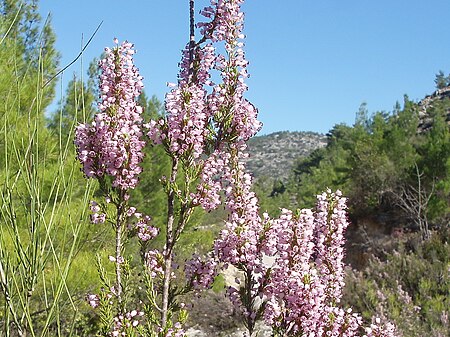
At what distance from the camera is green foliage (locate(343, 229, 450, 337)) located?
7953 millimetres

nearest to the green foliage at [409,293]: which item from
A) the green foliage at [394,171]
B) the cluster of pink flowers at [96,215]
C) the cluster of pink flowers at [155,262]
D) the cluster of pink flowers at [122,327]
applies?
the green foliage at [394,171]

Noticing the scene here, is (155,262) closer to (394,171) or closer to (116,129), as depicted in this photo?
(116,129)

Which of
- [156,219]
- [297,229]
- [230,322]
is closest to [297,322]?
[297,229]

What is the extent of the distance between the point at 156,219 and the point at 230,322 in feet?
11.4

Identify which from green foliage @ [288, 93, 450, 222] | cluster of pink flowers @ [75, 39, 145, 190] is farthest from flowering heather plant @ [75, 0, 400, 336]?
green foliage @ [288, 93, 450, 222]

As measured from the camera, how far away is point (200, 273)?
2902 mm

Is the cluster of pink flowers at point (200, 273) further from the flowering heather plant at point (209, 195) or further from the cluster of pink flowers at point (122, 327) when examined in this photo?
the cluster of pink flowers at point (122, 327)

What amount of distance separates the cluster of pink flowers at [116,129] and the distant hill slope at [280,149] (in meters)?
101

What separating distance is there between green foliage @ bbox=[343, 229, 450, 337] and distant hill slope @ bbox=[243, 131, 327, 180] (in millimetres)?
91164

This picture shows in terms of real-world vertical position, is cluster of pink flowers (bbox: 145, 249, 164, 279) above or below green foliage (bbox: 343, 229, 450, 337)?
above

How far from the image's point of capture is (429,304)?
9.04 meters

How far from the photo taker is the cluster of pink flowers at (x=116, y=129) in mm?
2609

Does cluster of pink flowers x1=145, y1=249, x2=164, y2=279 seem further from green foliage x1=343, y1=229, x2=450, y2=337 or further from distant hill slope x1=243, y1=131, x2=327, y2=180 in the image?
distant hill slope x1=243, y1=131, x2=327, y2=180

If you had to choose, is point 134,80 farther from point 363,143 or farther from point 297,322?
point 363,143
